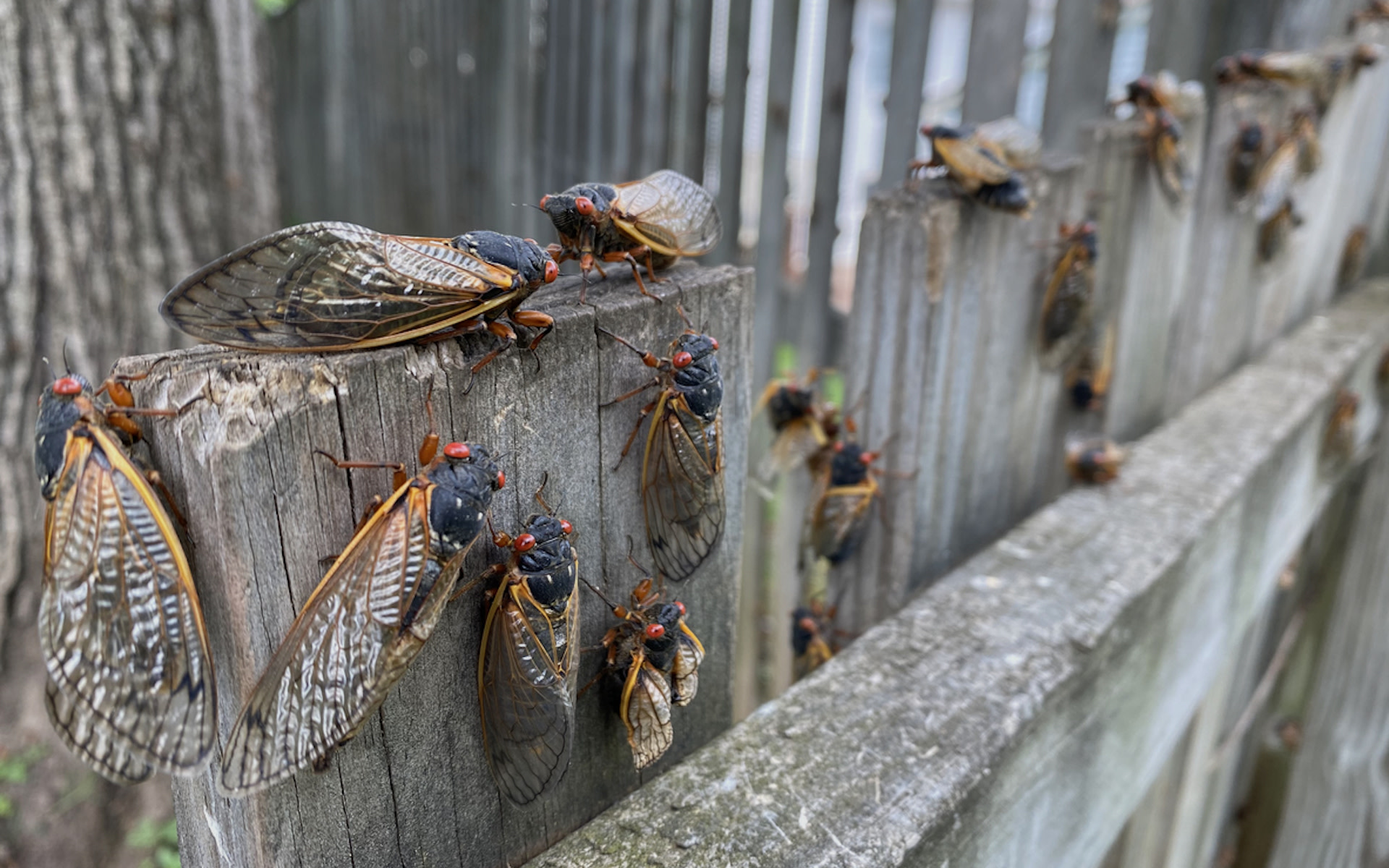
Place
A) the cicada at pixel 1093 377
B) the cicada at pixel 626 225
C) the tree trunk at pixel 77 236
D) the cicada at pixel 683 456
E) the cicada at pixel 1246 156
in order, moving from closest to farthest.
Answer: the cicada at pixel 683 456
the cicada at pixel 626 225
the cicada at pixel 1093 377
the cicada at pixel 1246 156
the tree trunk at pixel 77 236

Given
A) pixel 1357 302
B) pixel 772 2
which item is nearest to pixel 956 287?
pixel 772 2

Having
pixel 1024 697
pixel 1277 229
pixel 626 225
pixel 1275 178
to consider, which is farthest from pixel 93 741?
pixel 1277 229

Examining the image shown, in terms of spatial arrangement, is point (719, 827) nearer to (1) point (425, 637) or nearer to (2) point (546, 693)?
(2) point (546, 693)

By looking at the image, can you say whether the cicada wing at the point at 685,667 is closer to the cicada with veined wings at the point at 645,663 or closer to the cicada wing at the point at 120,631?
the cicada with veined wings at the point at 645,663

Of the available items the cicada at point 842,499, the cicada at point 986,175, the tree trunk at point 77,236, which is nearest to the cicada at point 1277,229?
the cicada at point 986,175

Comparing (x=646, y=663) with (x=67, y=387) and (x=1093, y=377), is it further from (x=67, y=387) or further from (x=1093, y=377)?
(x=1093, y=377)

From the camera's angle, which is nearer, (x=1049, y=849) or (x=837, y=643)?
(x=1049, y=849)
